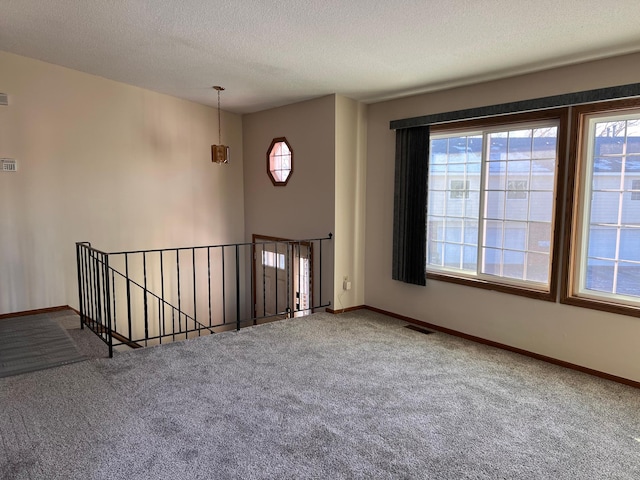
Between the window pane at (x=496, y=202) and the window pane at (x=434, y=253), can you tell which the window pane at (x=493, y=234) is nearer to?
the window pane at (x=496, y=202)

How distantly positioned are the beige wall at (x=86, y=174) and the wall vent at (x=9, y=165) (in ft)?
0.15

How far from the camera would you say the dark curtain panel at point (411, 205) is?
4.40 m

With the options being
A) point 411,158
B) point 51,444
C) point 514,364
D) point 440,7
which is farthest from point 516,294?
point 51,444

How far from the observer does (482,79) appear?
3.87 meters

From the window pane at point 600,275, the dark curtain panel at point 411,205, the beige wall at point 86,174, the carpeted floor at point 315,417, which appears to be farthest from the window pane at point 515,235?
the beige wall at point 86,174

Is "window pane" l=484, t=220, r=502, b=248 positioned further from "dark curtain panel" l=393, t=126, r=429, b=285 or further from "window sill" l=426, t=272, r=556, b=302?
"dark curtain panel" l=393, t=126, r=429, b=285

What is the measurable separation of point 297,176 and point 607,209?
326cm

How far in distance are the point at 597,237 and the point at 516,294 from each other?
792mm

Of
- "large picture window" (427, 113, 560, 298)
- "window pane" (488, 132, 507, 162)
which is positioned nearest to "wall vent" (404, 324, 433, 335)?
"large picture window" (427, 113, 560, 298)

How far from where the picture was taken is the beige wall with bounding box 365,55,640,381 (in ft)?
10.6

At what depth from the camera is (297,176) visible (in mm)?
5328

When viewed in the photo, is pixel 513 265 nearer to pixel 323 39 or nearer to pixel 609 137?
pixel 609 137

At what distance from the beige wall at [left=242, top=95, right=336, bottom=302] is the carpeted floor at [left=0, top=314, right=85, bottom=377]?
2.68 m

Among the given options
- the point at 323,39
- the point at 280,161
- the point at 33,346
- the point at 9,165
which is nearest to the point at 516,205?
the point at 323,39
